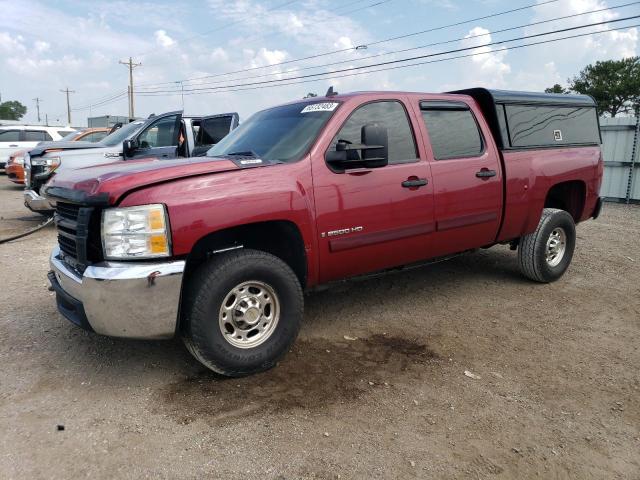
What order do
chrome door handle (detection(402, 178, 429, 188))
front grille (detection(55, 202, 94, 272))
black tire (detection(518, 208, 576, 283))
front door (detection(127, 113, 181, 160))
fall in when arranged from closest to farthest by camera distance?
front grille (detection(55, 202, 94, 272)), chrome door handle (detection(402, 178, 429, 188)), black tire (detection(518, 208, 576, 283)), front door (detection(127, 113, 181, 160))

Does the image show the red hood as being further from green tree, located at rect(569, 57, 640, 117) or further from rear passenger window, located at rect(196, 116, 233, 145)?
green tree, located at rect(569, 57, 640, 117)

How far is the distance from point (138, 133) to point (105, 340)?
589 centimetres

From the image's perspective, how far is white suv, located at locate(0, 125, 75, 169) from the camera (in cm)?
1836

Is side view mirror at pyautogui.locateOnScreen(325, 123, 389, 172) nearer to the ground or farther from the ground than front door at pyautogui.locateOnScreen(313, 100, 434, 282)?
farther from the ground

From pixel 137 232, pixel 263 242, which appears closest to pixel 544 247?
pixel 263 242

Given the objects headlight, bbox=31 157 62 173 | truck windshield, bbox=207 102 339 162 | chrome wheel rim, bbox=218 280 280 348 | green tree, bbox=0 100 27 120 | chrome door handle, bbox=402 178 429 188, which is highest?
green tree, bbox=0 100 27 120

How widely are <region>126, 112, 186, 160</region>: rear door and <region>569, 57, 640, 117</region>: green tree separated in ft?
149

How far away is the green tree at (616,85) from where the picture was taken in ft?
147

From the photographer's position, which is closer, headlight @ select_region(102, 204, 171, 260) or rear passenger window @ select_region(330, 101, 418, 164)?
headlight @ select_region(102, 204, 171, 260)

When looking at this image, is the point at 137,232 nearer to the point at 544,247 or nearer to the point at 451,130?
the point at 451,130

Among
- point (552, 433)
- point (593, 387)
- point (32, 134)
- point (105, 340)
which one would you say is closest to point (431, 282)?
point (593, 387)

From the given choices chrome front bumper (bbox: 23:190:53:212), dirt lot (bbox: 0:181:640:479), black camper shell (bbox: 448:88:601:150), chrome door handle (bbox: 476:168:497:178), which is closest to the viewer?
dirt lot (bbox: 0:181:640:479)

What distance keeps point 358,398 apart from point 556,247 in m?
3.54

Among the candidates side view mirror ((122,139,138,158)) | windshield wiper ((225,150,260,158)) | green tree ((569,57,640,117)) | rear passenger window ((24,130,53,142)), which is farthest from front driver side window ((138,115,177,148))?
green tree ((569,57,640,117))
